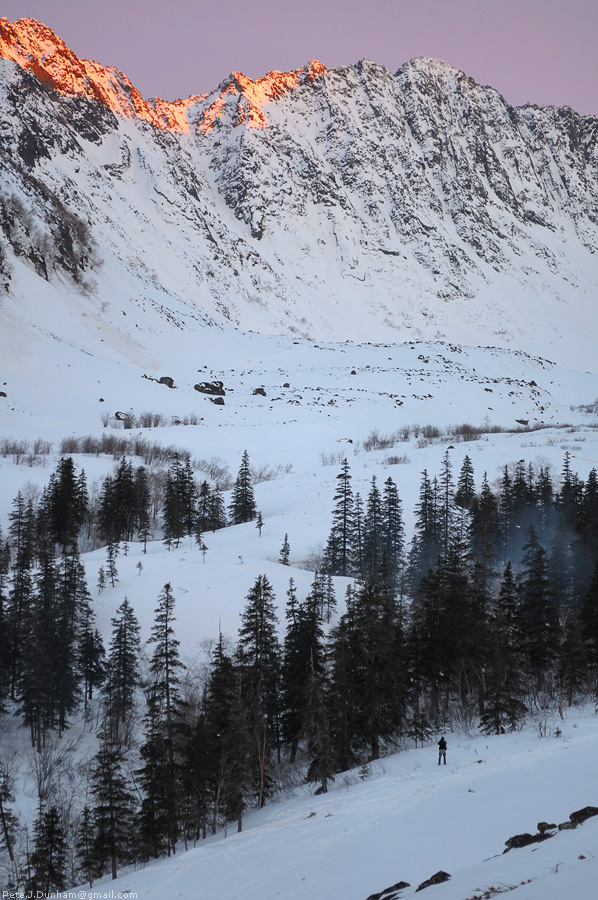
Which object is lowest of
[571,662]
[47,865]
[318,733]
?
[47,865]

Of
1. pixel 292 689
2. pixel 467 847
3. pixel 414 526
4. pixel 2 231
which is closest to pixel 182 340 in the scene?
pixel 2 231

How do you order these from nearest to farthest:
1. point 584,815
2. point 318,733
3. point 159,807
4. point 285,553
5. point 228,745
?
point 584,815 < point 159,807 < point 318,733 < point 228,745 < point 285,553

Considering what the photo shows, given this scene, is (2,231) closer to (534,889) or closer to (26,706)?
(26,706)

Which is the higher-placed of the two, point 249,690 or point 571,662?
point 571,662

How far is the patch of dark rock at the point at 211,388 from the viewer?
4328 inches

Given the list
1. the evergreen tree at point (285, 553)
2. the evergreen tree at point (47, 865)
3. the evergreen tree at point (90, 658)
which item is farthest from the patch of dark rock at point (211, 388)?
the evergreen tree at point (47, 865)

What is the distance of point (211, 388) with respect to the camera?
4385 inches

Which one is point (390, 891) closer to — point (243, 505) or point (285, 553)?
point (285, 553)

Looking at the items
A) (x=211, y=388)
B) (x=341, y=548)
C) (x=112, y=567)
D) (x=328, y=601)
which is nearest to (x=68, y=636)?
(x=112, y=567)

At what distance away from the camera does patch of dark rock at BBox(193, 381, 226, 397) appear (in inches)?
4328

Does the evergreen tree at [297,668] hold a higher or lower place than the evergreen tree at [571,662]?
lower

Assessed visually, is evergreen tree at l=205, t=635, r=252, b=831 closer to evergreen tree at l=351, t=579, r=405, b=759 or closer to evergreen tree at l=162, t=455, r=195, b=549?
evergreen tree at l=351, t=579, r=405, b=759

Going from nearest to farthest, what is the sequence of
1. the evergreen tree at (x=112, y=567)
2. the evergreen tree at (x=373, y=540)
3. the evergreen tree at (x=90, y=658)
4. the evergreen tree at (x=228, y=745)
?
the evergreen tree at (x=228, y=745) → the evergreen tree at (x=90, y=658) → the evergreen tree at (x=112, y=567) → the evergreen tree at (x=373, y=540)

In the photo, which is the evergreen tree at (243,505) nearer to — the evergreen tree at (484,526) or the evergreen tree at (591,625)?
the evergreen tree at (484,526)
